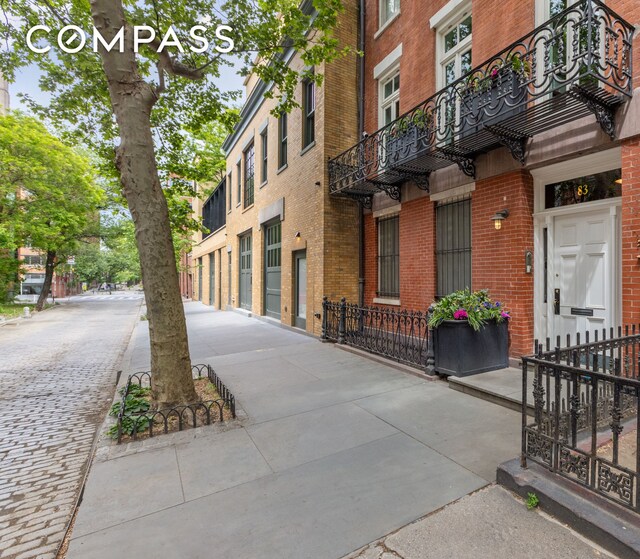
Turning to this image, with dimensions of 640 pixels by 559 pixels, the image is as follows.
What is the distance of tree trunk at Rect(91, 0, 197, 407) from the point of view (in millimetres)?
4262

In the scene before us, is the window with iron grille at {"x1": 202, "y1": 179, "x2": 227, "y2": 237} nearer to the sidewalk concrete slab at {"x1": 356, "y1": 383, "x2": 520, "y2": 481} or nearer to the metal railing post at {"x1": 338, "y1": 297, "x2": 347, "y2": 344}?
the metal railing post at {"x1": 338, "y1": 297, "x2": 347, "y2": 344}

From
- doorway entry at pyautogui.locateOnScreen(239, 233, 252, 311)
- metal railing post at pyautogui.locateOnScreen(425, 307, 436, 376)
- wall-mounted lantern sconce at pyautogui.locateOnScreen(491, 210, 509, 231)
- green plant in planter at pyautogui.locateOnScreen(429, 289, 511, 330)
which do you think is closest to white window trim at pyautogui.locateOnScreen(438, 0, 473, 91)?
wall-mounted lantern sconce at pyautogui.locateOnScreen(491, 210, 509, 231)

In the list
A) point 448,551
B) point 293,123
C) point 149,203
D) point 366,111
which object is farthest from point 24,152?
point 448,551

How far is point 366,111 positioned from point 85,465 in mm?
9831

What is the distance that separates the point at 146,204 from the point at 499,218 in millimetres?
5528

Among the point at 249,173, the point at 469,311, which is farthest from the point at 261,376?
the point at 249,173

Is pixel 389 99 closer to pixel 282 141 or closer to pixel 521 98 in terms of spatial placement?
pixel 282 141

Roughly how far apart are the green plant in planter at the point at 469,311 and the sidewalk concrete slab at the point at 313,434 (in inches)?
82.3

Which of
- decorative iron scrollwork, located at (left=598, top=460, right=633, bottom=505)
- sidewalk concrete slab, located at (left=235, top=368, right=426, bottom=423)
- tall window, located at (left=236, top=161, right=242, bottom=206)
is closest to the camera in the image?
decorative iron scrollwork, located at (left=598, top=460, right=633, bottom=505)

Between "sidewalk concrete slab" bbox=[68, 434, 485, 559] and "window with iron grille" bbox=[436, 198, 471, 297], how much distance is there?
4.49 meters

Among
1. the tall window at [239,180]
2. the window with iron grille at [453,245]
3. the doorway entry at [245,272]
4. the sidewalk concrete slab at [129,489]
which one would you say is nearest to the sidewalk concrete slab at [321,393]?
the sidewalk concrete slab at [129,489]

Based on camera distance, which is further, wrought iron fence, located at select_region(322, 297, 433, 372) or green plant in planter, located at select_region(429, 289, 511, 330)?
wrought iron fence, located at select_region(322, 297, 433, 372)

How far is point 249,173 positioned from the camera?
16.0 meters

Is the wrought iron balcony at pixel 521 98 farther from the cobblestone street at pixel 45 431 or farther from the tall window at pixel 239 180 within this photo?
the tall window at pixel 239 180
